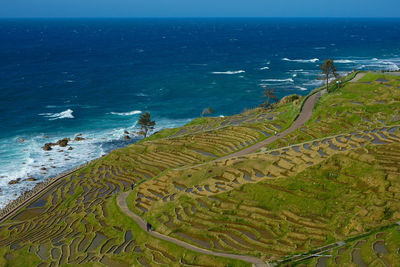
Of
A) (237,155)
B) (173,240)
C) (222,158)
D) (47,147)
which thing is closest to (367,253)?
(173,240)

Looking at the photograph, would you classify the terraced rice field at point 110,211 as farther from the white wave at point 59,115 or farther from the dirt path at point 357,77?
the white wave at point 59,115

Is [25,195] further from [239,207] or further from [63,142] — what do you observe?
[239,207]

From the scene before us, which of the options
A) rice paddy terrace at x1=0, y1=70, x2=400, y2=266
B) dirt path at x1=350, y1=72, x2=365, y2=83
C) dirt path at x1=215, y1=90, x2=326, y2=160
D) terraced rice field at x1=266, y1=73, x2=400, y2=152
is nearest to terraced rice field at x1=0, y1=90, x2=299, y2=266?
rice paddy terrace at x1=0, y1=70, x2=400, y2=266

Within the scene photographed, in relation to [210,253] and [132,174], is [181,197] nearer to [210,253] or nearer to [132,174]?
[210,253]

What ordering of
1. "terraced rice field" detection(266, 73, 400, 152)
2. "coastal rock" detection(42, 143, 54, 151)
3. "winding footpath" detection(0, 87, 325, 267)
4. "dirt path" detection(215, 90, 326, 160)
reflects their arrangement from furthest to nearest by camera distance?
"coastal rock" detection(42, 143, 54, 151) → "terraced rice field" detection(266, 73, 400, 152) → "dirt path" detection(215, 90, 326, 160) → "winding footpath" detection(0, 87, 325, 267)

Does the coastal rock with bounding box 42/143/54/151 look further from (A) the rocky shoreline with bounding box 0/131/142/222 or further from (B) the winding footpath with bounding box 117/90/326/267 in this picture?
(B) the winding footpath with bounding box 117/90/326/267

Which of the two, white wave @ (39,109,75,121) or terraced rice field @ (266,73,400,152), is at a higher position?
terraced rice field @ (266,73,400,152)

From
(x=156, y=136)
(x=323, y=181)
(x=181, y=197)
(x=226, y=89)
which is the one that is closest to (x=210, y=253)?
(x=181, y=197)
